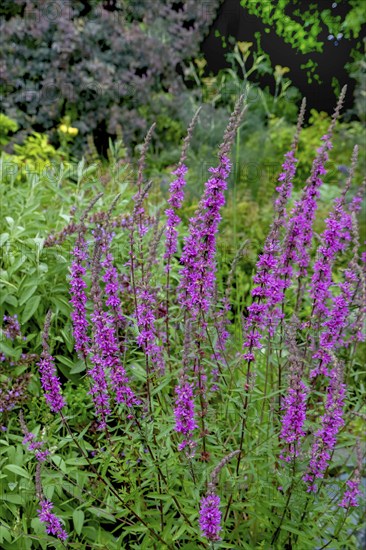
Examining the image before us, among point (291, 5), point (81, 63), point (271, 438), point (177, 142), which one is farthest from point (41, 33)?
point (271, 438)

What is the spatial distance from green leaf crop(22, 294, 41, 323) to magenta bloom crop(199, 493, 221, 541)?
1.82 metres

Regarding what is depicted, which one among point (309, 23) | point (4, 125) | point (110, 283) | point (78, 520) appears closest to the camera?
point (110, 283)

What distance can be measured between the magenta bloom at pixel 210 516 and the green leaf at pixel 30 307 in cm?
182

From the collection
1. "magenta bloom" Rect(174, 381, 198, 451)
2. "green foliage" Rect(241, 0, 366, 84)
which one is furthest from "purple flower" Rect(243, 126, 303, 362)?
"green foliage" Rect(241, 0, 366, 84)

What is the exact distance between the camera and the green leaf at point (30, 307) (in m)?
3.61

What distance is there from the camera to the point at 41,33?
823 cm

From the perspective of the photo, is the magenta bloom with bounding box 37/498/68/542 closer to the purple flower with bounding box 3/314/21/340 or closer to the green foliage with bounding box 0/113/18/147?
the purple flower with bounding box 3/314/21/340

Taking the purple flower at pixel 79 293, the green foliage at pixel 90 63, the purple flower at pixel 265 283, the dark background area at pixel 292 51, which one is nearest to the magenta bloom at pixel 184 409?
the purple flower at pixel 265 283

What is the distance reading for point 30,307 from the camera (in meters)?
3.65

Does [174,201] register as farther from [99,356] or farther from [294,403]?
[294,403]

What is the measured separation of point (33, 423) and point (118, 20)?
21.5 ft

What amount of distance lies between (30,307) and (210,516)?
6.25ft

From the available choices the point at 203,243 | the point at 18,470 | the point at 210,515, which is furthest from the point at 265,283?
the point at 18,470

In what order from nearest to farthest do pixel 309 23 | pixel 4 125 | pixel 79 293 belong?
pixel 79 293 → pixel 4 125 → pixel 309 23
